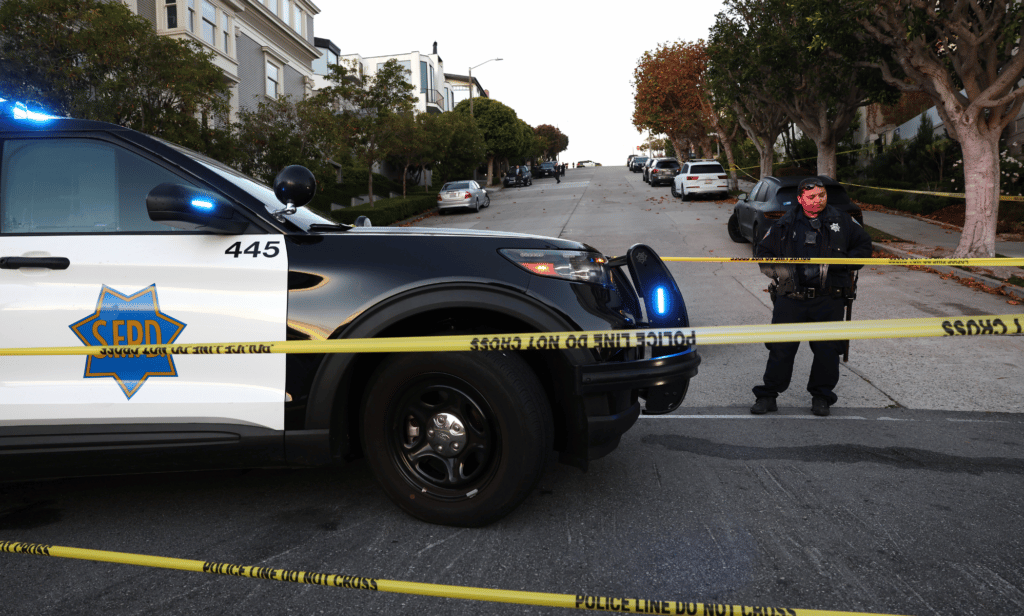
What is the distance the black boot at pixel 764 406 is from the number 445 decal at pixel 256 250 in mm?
3683

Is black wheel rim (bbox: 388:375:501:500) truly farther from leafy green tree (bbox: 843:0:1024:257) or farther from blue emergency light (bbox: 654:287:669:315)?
leafy green tree (bbox: 843:0:1024:257)

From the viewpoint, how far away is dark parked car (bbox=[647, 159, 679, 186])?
41.4 metres

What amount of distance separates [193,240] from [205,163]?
1.62 ft

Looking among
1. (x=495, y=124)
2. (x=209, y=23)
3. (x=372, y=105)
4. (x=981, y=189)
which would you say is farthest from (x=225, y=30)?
(x=495, y=124)

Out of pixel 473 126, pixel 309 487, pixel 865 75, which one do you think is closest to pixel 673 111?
pixel 473 126

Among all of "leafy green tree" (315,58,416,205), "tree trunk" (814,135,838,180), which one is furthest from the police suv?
"leafy green tree" (315,58,416,205)

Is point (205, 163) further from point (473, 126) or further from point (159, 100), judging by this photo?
point (473, 126)

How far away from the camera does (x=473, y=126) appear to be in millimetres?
42156

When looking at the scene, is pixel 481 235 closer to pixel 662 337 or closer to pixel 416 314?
pixel 416 314

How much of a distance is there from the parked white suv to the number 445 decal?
26789 mm

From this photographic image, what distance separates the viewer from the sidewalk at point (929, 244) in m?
11.7

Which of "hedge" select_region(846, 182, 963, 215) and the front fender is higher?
"hedge" select_region(846, 182, 963, 215)

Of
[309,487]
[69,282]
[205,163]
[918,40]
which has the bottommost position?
[309,487]

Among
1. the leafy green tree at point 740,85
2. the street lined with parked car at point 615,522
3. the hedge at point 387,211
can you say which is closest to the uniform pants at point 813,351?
the street lined with parked car at point 615,522
